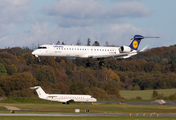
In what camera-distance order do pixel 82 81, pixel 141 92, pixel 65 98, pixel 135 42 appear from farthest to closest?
pixel 141 92 < pixel 82 81 < pixel 65 98 < pixel 135 42

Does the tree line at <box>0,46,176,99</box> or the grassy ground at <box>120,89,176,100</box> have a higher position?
the tree line at <box>0,46,176,99</box>

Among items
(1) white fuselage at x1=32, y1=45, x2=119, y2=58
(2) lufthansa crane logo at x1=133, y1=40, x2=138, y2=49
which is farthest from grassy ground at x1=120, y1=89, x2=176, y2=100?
(1) white fuselage at x1=32, y1=45, x2=119, y2=58

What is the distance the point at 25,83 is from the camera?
137250 mm

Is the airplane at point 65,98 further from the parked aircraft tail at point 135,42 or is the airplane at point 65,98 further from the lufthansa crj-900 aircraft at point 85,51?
the lufthansa crj-900 aircraft at point 85,51

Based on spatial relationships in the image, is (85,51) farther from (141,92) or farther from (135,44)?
(141,92)

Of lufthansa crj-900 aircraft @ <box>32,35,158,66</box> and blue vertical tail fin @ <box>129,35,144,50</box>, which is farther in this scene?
blue vertical tail fin @ <box>129,35,144,50</box>

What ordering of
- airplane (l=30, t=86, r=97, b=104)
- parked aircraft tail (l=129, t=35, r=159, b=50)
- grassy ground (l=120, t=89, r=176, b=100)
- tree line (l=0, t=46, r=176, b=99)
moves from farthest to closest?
grassy ground (l=120, t=89, r=176, b=100) < tree line (l=0, t=46, r=176, b=99) < airplane (l=30, t=86, r=97, b=104) < parked aircraft tail (l=129, t=35, r=159, b=50)

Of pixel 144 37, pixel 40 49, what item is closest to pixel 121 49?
pixel 144 37

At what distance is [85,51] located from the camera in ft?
212

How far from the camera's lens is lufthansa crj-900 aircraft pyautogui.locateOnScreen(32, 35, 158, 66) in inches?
2442

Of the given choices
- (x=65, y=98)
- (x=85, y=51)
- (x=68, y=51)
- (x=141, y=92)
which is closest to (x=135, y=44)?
(x=85, y=51)

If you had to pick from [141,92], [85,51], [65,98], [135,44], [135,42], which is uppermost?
[135,42]

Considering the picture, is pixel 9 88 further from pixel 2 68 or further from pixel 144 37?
pixel 144 37

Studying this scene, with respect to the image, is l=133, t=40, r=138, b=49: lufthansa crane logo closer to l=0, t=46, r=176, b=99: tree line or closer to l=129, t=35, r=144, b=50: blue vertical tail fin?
l=129, t=35, r=144, b=50: blue vertical tail fin
